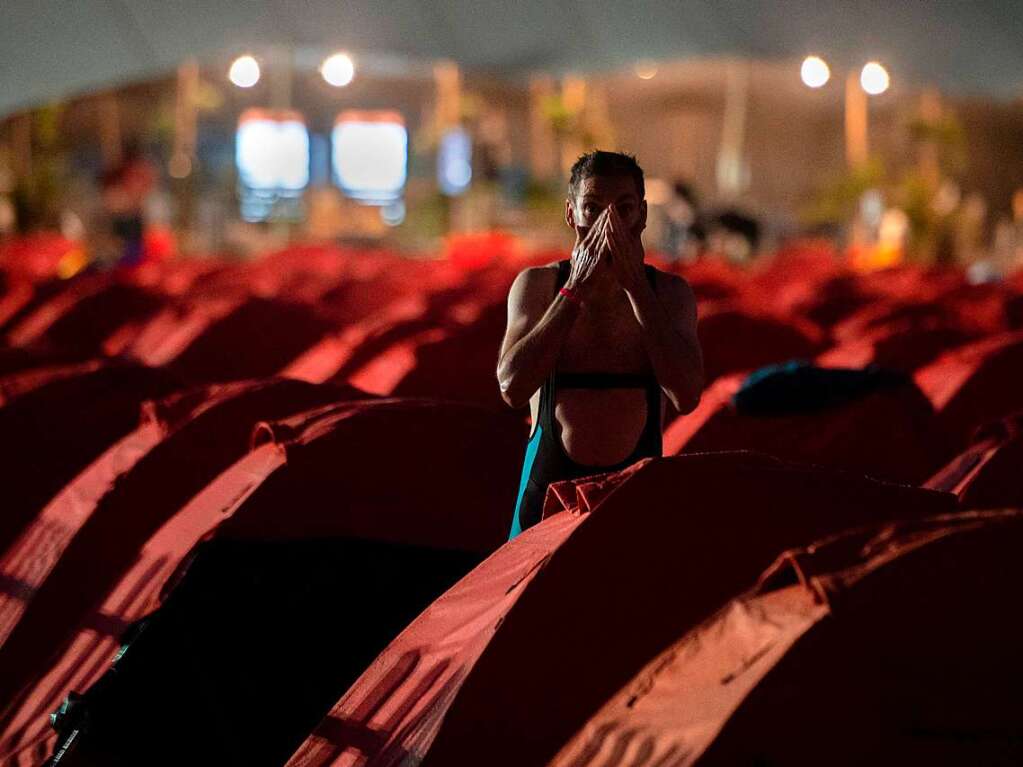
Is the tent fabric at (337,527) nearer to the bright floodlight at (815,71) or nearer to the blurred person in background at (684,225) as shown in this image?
the bright floodlight at (815,71)

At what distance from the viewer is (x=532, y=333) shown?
3.42 meters

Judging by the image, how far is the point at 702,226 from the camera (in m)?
25.8

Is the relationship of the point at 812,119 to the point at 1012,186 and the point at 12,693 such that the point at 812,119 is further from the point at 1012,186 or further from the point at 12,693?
the point at 12,693

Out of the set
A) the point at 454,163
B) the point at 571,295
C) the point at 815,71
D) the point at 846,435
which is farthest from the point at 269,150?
the point at 571,295

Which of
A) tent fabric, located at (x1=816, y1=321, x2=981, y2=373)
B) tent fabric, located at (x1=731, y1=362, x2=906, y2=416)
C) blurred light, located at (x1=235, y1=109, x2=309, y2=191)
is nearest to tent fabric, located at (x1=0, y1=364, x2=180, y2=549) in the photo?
tent fabric, located at (x1=731, y1=362, x2=906, y2=416)

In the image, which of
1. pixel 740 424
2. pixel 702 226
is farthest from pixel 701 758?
pixel 702 226

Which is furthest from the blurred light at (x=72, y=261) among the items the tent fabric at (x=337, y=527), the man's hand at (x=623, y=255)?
the man's hand at (x=623, y=255)

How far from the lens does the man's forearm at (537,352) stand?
133 inches

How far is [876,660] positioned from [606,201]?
114cm

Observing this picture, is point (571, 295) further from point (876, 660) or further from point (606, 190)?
point (876, 660)

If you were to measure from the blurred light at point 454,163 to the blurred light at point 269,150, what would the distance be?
2820 mm

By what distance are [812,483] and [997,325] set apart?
9170 mm

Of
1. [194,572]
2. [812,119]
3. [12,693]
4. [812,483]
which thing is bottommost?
[12,693]

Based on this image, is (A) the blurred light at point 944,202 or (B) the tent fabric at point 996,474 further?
(A) the blurred light at point 944,202
